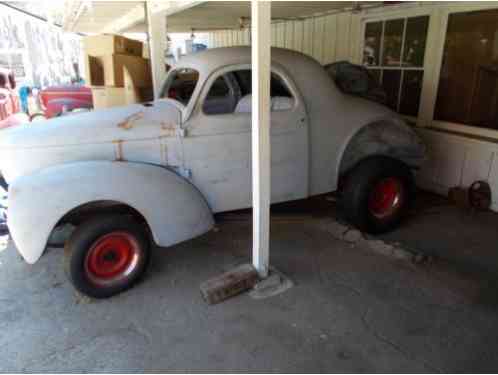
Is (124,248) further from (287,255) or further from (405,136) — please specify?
(405,136)

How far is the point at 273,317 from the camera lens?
3137 millimetres

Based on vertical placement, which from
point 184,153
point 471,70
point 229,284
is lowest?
point 229,284

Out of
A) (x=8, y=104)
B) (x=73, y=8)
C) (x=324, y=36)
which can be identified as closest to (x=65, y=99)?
(x=8, y=104)

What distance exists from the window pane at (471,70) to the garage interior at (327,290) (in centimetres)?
2

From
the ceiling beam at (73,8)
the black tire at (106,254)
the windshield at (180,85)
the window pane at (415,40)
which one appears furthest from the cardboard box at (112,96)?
the window pane at (415,40)

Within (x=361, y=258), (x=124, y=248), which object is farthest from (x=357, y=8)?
(x=124, y=248)

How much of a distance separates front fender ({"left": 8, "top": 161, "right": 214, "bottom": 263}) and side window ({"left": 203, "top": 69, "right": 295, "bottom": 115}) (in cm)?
107

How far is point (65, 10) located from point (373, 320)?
30.6ft

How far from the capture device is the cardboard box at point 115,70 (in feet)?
17.4

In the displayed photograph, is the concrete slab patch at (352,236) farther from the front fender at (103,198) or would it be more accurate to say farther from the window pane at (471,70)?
the window pane at (471,70)

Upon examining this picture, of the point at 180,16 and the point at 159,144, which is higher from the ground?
the point at 180,16

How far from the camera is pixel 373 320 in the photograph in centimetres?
310

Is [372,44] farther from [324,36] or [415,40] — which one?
[324,36]

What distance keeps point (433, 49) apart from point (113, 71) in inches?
175
